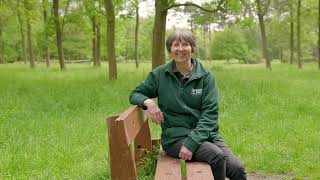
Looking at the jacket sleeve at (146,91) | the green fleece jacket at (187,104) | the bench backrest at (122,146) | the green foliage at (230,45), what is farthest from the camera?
the green foliage at (230,45)

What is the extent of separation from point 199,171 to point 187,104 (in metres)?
0.76

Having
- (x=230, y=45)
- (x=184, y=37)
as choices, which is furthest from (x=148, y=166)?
(x=230, y=45)

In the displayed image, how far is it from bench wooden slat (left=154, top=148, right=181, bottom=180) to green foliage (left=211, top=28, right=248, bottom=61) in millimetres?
68638

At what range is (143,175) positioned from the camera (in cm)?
603

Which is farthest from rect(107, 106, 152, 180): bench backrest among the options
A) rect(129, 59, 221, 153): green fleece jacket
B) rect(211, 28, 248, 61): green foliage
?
rect(211, 28, 248, 61): green foliage

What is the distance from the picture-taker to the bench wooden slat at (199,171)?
4328 millimetres

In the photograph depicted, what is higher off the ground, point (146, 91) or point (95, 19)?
point (95, 19)

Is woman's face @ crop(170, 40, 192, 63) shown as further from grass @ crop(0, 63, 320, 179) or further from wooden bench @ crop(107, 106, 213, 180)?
grass @ crop(0, 63, 320, 179)

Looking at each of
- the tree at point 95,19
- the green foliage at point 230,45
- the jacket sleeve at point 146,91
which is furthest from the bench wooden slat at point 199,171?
the green foliage at point 230,45

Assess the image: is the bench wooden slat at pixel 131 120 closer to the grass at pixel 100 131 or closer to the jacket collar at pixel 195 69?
the jacket collar at pixel 195 69

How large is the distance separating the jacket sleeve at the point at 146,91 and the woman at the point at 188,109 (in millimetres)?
33

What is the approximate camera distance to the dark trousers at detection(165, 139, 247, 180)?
476 centimetres

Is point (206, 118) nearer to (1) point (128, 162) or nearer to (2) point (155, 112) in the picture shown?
(2) point (155, 112)

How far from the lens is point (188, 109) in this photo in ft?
16.1
